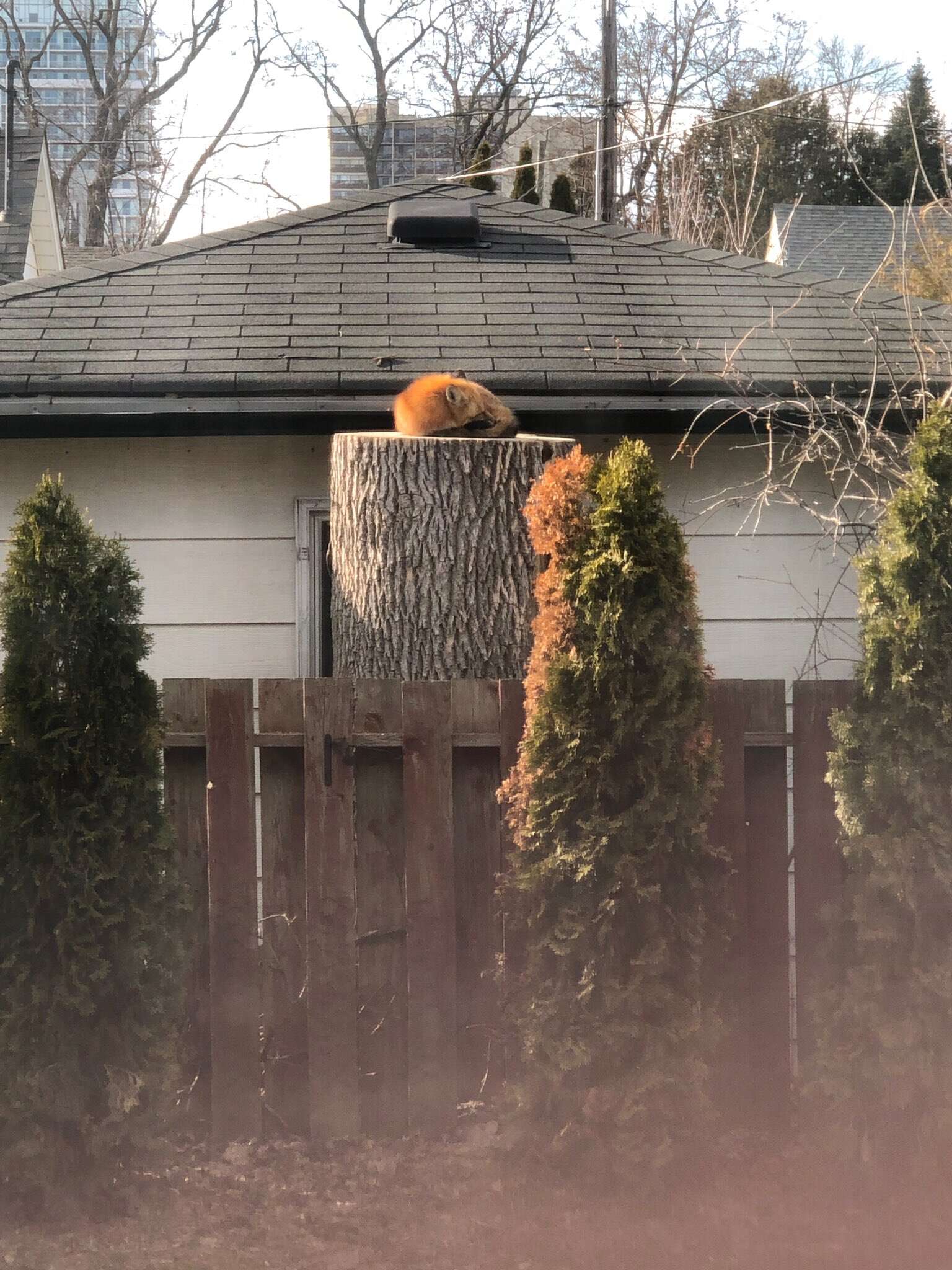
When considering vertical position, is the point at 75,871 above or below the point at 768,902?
above

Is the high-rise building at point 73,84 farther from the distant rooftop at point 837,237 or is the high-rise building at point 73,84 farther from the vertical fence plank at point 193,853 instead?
the vertical fence plank at point 193,853

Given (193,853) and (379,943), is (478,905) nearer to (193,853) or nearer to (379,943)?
(379,943)

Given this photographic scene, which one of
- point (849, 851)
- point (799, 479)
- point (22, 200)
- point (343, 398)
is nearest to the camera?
point (849, 851)

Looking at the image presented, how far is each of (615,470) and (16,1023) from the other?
221 cm

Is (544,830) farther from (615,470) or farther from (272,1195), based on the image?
(272,1195)

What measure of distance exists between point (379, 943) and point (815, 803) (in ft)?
4.48

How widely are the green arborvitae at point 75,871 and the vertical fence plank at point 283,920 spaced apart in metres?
0.32

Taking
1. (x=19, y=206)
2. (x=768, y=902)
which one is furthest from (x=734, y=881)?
(x=19, y=206)

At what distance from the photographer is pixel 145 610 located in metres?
5.34

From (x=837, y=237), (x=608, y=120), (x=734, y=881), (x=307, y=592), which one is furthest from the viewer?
(x=837, y=237)

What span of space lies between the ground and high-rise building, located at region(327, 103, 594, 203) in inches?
894

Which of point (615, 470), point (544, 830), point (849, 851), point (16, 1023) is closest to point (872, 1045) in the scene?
point (849, 851)

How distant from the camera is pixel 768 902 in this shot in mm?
3502

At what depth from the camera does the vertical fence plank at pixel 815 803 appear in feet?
11.5
